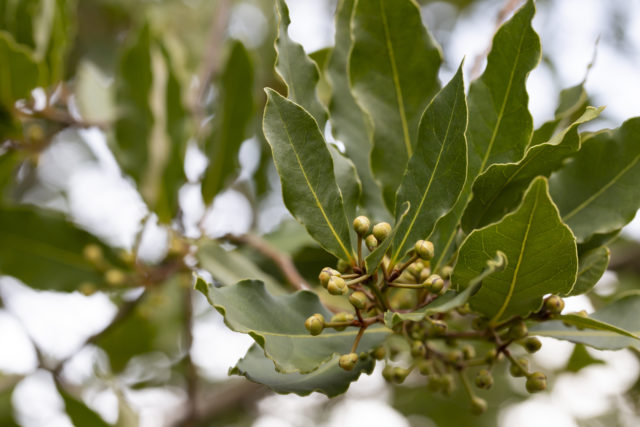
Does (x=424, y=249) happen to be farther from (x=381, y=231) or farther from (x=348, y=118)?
(x=348, y=118)

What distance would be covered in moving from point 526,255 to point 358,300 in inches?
9.4

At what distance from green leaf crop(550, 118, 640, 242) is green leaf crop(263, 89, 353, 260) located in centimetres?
38

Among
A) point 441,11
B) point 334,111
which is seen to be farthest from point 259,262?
point 441,11

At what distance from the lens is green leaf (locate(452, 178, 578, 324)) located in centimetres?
74

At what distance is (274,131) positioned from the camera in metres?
0.85

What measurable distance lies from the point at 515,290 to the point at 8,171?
1.61m

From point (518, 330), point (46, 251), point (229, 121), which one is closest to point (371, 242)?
point (518, 330)

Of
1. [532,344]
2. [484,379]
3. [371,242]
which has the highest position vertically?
[371,242]

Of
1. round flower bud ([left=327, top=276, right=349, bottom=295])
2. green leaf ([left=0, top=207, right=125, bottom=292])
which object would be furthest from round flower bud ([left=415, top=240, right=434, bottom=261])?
green leaf ([left=0, top=207, right=125, bottom=292])

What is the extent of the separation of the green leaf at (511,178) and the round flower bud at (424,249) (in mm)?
103

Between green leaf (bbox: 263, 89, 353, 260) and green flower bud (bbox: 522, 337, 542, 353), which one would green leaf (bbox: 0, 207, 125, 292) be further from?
green flower bud (bbox: 522, 337, 542, 353)

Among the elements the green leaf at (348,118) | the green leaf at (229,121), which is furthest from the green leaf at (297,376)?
the green leaf at (229,121)

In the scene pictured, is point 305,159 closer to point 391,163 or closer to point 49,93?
point 391,163

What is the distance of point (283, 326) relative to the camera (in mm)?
924
